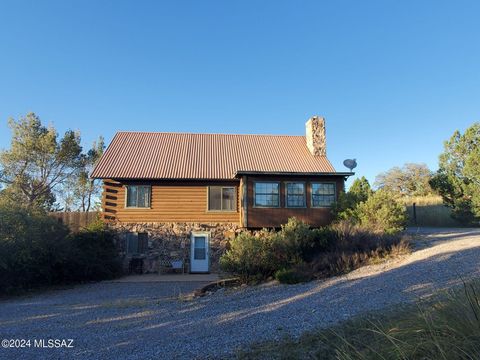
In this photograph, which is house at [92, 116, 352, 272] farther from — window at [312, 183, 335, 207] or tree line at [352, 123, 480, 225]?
tree line at [352, 123, 480, 225]

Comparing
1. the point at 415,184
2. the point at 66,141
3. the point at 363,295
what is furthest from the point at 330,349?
the point at 415,184

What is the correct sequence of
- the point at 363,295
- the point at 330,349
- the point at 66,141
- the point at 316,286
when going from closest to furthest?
the point at 330,349 → the point at 363,295 → the point at 316,286 → the point at 66,141

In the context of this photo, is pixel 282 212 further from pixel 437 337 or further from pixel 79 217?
pixel 437 337

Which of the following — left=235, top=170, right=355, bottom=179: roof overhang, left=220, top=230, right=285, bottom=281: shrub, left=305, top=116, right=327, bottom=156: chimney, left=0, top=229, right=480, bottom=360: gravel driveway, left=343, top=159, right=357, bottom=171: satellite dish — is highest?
left=305, top=116, right=327, bottom=156: chimney

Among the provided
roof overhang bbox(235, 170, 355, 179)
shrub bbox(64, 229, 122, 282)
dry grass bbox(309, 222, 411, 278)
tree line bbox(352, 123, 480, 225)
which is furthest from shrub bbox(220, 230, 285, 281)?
tree line bbox(352, 123, 480, 225)

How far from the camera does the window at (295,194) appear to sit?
1764 centimetres

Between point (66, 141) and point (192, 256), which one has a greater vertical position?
point (66, 141)

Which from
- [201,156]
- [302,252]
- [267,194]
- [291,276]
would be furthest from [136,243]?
[291,276]

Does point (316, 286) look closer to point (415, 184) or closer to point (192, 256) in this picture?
point (192, 256)

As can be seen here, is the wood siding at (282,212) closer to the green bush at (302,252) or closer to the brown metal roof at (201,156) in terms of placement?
the brown metal roof at (201,156)

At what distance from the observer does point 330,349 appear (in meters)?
4.49

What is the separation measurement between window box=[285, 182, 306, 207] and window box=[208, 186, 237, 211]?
109 inches

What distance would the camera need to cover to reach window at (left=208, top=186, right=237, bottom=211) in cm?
1852

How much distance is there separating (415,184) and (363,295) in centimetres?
4955
